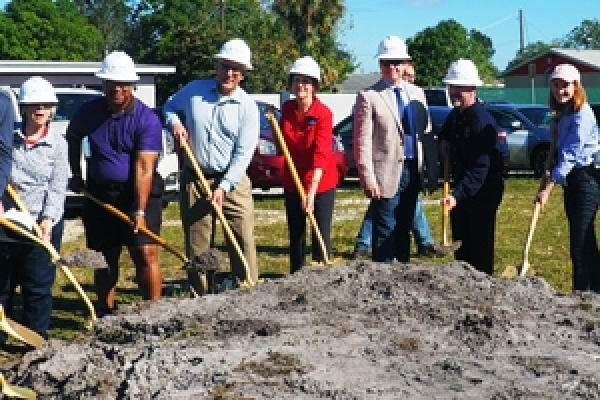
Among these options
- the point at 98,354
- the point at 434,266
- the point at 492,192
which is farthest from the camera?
the point at 492,192

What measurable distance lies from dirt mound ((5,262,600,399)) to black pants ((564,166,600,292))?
1625 millimetres

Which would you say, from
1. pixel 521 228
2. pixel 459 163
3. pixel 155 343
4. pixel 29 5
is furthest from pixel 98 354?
pixel 29 5

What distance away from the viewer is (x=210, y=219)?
7.78 metres

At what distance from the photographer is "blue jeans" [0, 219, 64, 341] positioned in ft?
22.2

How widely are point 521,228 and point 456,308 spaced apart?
25.8 ft

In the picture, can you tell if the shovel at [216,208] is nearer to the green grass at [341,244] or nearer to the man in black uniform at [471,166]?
the green grass at [341,244]

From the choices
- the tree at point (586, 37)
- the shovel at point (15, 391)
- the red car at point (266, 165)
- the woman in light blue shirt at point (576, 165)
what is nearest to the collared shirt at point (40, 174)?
the shovel at point (15, 391)

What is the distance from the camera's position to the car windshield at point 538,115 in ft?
74.1

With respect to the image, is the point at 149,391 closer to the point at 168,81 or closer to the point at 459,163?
the point at 459,163

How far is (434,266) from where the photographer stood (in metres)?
Result: 6.57

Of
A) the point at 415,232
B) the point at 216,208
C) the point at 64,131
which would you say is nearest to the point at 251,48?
the point at 64,131

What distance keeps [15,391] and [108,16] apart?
8512cm

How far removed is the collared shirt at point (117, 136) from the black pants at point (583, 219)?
3026 mm

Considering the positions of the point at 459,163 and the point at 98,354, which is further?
the point at 459,163
